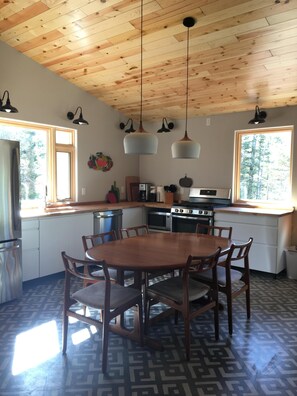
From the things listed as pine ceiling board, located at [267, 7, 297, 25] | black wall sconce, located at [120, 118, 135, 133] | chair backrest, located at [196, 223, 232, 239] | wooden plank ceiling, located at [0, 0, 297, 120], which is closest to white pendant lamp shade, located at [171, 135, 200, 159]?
chair backrest, located at [196, 223, 232, 239]

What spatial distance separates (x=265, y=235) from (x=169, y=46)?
2538mm

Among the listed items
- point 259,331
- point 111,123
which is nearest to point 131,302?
point 259,331

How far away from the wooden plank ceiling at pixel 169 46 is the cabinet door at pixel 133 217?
68.3 inches

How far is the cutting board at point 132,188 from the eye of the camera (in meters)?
5.50

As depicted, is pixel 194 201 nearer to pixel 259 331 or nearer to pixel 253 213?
pixel 253 213

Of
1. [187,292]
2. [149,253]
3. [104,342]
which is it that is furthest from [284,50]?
[104,342]

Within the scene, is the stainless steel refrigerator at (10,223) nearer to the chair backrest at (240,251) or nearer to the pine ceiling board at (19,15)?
the pine ceiling board at (19,15)

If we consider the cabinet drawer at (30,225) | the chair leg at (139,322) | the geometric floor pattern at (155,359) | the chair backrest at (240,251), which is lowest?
A: the geometric floor pattern at (155,359)

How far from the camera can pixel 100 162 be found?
4941mm

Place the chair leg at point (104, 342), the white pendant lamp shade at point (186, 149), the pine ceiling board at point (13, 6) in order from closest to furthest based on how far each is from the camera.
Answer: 1. the chair leg at point (104, 342)
2. the white pendant lamp shade at point (186, 149)
3. the pine ceiling board at point (13, 6)

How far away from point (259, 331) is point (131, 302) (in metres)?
1.20

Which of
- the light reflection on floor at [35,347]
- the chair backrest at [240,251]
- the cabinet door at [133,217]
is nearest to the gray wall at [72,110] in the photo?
the cabinet door at [133,217]

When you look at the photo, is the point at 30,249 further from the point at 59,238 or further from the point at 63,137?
the point at 63,137

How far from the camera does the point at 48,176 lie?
430 centimetres
